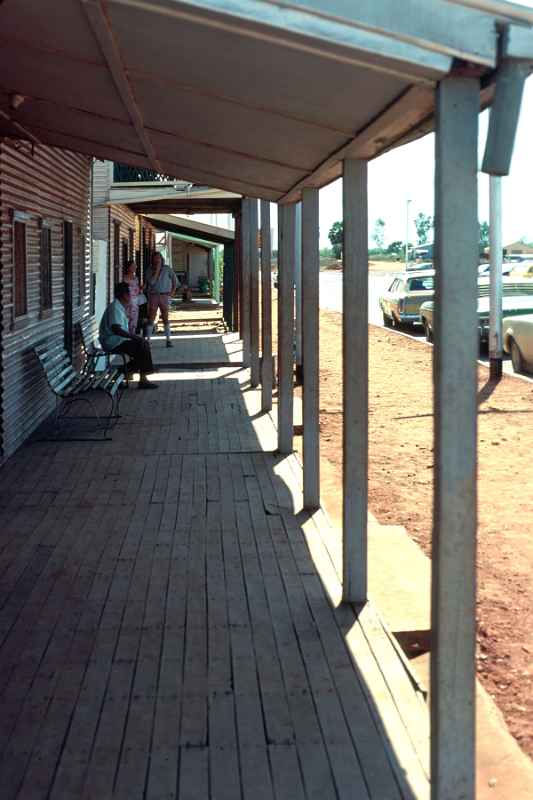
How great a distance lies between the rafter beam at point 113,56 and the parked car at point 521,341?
12136mm

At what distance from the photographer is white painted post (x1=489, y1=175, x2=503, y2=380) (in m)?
16.0

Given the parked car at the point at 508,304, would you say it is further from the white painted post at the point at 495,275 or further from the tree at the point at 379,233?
the tree at the point at 379,233

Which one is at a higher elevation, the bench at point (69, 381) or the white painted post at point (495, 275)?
the white painted post at point (495, 275)

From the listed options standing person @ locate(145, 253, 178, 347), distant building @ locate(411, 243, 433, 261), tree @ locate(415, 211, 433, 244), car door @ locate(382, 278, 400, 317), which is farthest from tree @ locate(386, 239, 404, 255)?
standing person @ locate(145, 253, 178, 347)

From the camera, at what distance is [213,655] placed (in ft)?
16.7

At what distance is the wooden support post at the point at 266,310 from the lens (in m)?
11.8

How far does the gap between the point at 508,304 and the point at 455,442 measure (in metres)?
20.6

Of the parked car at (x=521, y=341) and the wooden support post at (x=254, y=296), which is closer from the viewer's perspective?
the wooden support post at (x=254, y=296)

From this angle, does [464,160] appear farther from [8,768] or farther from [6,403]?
[6,403]

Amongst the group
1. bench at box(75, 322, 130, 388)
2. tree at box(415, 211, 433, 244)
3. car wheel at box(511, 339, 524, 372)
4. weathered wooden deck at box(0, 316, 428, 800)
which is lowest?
weathered wooden deck at box(0, 316, 428, 800)

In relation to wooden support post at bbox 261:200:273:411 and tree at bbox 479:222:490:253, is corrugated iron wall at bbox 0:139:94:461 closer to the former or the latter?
wooden support post at bbox 261:200:273:411

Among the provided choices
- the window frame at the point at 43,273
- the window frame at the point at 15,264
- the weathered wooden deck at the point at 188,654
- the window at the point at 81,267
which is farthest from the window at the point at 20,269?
the window at the point at 81,267

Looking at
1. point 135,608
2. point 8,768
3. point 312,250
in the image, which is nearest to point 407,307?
point 312,250

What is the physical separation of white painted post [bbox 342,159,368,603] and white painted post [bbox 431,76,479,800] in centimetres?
222
